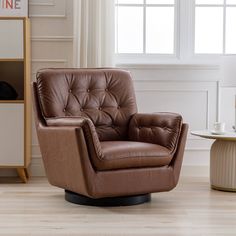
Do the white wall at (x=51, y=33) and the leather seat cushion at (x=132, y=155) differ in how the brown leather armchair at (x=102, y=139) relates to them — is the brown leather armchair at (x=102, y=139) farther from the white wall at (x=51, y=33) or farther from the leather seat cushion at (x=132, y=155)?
the white wall at (x=51, y=33)

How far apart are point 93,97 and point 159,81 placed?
3.28 feet

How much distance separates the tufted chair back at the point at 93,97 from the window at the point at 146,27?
88cm

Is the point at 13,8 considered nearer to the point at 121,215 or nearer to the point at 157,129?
the point at 157,129

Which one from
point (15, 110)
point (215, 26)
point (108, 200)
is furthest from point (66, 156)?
point (215, 26)

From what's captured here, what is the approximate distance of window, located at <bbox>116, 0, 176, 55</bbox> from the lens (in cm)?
532

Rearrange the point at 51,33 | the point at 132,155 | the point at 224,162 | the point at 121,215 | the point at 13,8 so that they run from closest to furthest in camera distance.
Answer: the point at 121,215 < the point at 132,155 < the point at 224,162 < the point at 13,8 < the point at 51,33

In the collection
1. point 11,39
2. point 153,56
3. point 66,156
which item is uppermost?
point 11,39

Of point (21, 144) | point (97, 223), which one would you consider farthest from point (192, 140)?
point (97, 223)

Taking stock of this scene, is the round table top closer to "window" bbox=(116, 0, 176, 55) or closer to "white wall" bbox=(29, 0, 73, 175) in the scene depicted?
"window" bbox=(116, 0, 176, 55)

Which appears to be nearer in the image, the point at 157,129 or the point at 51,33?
the point at 157,129

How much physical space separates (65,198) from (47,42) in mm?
1585

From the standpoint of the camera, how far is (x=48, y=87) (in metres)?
4.21

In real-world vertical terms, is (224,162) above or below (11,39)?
below

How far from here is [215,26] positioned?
5348 millimetres
